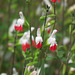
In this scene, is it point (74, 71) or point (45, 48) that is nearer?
point (45, 48)

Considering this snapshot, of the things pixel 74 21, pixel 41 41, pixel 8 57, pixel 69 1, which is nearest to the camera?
pixel 41 41

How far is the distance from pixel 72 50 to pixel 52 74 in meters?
0.85

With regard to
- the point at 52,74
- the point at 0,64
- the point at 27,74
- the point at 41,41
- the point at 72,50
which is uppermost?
the point at 41,41

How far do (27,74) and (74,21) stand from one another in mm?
501

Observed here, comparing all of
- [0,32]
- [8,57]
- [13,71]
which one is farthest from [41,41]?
[0,32]

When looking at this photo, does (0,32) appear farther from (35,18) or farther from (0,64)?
(0,64)

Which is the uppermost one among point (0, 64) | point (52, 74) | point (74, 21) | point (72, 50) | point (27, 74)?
point (74, 21)

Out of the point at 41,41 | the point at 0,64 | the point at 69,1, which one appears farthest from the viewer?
the point at 69,1

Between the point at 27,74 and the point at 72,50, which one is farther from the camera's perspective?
the point at 72,50

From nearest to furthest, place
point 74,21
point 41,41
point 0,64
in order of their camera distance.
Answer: point 41,41
point 74,21
point 0,64

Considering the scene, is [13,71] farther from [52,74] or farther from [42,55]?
[52,74]

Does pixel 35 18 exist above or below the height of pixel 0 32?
above

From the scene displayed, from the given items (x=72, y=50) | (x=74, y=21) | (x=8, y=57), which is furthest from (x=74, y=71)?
(x=8, y=57)

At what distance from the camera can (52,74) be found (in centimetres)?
222
